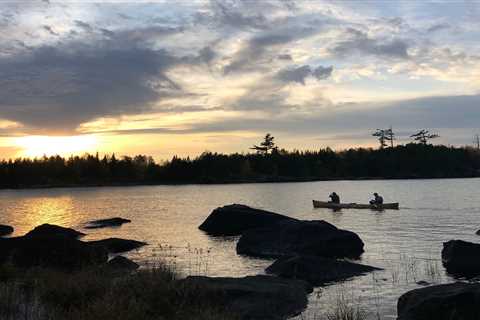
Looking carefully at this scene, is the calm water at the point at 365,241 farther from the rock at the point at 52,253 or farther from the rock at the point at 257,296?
the rock at the point at 52,253

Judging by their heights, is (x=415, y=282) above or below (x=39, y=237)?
below

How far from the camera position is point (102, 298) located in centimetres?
1453

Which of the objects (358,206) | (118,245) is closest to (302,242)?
(118,245)

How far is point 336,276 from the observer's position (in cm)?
2527

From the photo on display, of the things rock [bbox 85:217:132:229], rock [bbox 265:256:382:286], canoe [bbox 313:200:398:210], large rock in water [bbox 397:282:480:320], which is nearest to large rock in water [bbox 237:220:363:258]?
rock [bbox 265:256:382:286]

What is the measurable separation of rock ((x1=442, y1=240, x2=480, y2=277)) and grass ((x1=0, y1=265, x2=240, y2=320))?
15154 millimetres

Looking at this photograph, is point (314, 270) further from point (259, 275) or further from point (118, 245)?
point (118, 245)

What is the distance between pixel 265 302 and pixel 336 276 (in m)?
7.25

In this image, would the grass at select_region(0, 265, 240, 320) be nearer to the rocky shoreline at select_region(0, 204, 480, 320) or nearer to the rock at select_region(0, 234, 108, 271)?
the rocky shoreline at select_region(0, 204, 480, 320)

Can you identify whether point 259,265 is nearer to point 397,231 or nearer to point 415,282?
point 415,282

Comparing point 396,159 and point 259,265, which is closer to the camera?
point 259,265

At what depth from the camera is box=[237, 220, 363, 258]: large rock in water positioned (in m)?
32.9

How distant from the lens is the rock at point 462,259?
89.8 feet

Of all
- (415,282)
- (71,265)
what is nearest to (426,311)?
(415,282)
